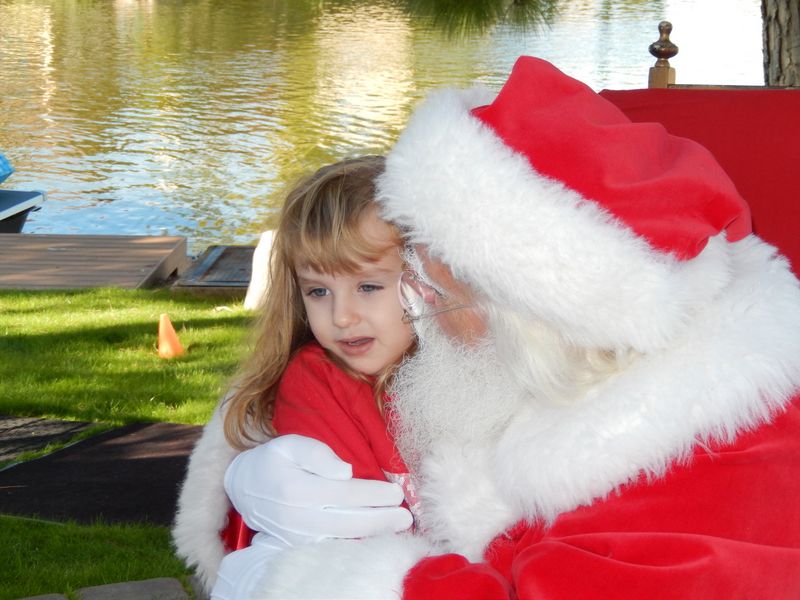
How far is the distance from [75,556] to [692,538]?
206 centimetres

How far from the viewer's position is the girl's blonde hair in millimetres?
1884

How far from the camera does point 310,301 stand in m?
1.95

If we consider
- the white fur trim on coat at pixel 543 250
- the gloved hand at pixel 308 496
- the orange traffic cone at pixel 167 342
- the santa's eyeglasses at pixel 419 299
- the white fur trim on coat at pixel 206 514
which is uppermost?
the white fur trim on coat at pixel 543 250

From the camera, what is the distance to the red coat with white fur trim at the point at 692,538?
1.30 m

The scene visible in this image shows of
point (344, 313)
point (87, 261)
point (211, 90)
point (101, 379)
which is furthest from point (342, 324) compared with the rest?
point (211, 90)

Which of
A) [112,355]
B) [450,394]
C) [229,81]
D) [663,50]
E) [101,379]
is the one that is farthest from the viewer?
[229,81]

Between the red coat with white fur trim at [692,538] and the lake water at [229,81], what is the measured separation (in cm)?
656

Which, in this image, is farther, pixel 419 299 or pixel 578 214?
pixel 419 299

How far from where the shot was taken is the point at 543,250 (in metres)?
1.39

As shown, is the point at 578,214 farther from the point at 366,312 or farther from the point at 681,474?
the point at 366,312

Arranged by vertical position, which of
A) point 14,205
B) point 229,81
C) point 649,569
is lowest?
point 14,205

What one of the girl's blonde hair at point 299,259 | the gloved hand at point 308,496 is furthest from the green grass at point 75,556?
the gloved hand at point 308,496

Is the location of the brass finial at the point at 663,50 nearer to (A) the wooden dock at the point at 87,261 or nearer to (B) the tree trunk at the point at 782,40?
(B) the tree trunk at the point at 782,40

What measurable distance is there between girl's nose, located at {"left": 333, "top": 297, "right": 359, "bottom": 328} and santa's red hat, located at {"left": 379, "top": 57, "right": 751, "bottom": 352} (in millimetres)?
414
